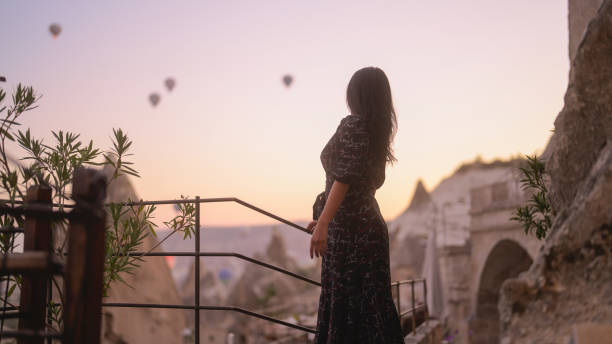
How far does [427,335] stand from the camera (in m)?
4.84

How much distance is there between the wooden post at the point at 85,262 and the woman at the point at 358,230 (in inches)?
46.4

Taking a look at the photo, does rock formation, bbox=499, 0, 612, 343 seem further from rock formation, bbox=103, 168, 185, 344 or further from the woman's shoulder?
rock formation, bbox=103, 168, 185, 344

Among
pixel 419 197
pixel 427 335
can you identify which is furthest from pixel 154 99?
pixel 419 197

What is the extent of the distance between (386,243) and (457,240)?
26864 mm

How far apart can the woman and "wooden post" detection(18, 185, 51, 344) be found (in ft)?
4.35

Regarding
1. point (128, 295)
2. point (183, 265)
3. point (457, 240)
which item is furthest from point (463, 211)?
point (183, 265)

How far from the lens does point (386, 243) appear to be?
9.14 ft

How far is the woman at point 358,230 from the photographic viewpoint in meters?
2.60

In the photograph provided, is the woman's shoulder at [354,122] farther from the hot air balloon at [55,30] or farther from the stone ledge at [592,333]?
the hot air balloon at [55,30]

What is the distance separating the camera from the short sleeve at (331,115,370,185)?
2541 mm

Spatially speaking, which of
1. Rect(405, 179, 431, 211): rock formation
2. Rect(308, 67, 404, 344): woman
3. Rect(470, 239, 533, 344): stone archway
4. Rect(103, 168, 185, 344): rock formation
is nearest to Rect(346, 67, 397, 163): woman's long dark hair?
Rect(308, 67, 404, 344): woman

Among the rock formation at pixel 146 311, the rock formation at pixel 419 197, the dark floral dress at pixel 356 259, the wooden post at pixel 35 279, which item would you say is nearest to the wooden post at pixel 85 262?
the wooden post at pixel 35 279

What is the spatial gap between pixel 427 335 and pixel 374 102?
119 inches

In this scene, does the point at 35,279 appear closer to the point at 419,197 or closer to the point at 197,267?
the point at 197,267
